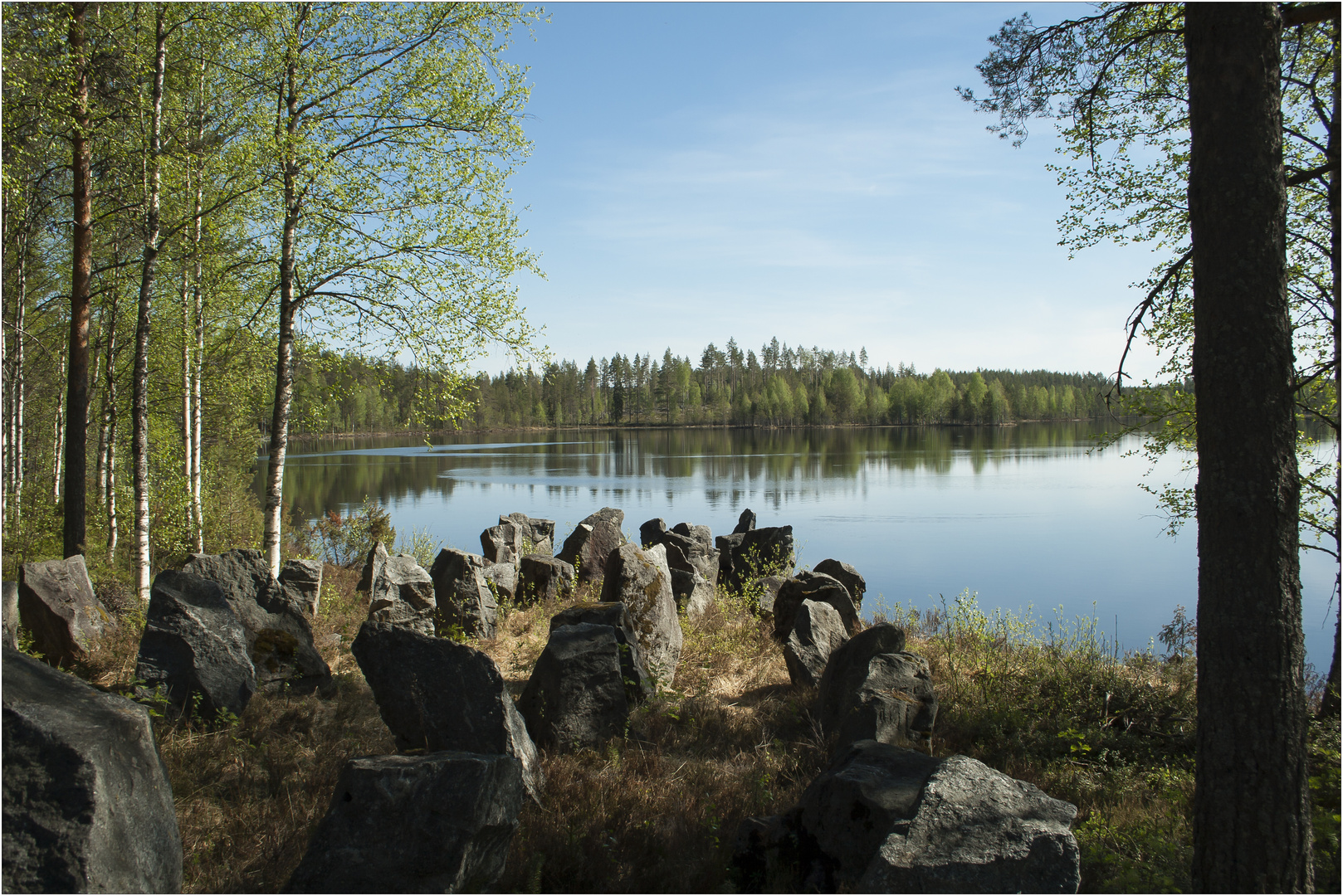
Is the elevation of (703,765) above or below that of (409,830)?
below

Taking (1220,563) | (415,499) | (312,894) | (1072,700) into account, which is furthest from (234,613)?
(415,499)

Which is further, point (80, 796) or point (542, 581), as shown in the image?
point (542, 581)

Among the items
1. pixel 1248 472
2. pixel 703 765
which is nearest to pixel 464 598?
pixel 703 765

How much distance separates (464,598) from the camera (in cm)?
1102

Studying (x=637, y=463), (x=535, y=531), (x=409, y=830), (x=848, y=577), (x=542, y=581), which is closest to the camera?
(x=409, y=830)

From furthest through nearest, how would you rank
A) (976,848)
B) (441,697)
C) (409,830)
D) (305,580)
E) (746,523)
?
(746,523)
(305,580)
(441,697)
(409,830)
(976,848)

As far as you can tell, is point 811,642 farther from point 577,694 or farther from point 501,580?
point 501,580

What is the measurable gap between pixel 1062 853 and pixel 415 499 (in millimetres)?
38090

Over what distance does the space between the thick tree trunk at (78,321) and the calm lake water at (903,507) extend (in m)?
12.6

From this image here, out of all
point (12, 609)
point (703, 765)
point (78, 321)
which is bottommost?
point (703, 765)

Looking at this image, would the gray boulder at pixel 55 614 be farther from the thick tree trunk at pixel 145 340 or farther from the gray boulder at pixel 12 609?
the thick tree trunk at pixel 145 340

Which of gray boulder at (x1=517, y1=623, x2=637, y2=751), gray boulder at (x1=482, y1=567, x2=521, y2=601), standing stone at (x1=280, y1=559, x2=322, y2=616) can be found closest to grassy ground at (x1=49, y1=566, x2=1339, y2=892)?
gray boulder at (x1=517, y1=623, x2=637, y2=751)

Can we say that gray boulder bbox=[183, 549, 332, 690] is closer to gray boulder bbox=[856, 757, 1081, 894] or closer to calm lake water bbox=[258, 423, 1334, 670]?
gray boulder bbox=[856, 757, 1081, 894]

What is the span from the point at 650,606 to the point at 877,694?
11.9 ft
